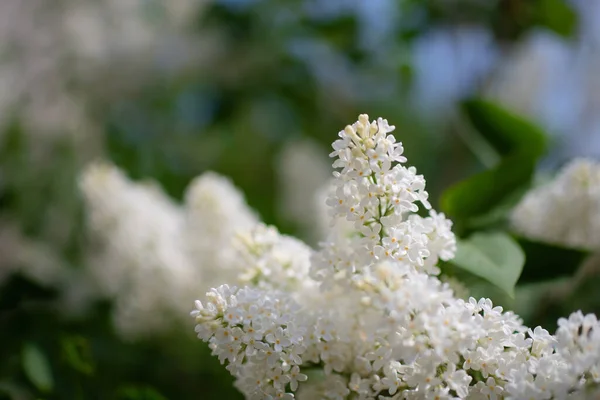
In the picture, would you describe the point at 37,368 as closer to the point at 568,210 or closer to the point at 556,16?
the point at 568,210

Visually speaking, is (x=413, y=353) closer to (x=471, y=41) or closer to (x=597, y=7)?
(x=471, y=41)

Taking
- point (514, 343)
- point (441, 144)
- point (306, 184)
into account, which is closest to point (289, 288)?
point (514, 343)

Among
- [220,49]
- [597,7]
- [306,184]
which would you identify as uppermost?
[597,7]

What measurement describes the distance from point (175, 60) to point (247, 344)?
132 cm

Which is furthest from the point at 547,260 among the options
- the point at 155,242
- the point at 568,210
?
the point at 155,242

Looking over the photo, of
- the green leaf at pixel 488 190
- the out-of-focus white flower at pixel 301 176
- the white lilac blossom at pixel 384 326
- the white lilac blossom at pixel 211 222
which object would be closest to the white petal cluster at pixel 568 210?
the green leaf at pixel 488 190

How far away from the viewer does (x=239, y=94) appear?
1.40 m

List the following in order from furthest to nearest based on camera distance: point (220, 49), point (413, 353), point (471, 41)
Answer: point (220, 49), point (471, 41), point (413, 353)

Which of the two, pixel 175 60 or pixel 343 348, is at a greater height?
pixel 175 60

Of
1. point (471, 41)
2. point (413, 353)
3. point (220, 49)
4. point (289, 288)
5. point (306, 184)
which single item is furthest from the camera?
point (220, 49)

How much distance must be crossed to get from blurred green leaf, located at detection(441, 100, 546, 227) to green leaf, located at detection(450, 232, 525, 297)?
0.05 meters

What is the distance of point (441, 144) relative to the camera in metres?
1.51

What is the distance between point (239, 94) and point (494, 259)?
954 mm

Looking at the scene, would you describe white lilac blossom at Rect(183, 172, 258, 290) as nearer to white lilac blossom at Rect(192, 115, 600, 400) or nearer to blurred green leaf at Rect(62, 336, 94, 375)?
blurred green leaf at Rect(62, 336, 94, 375)
